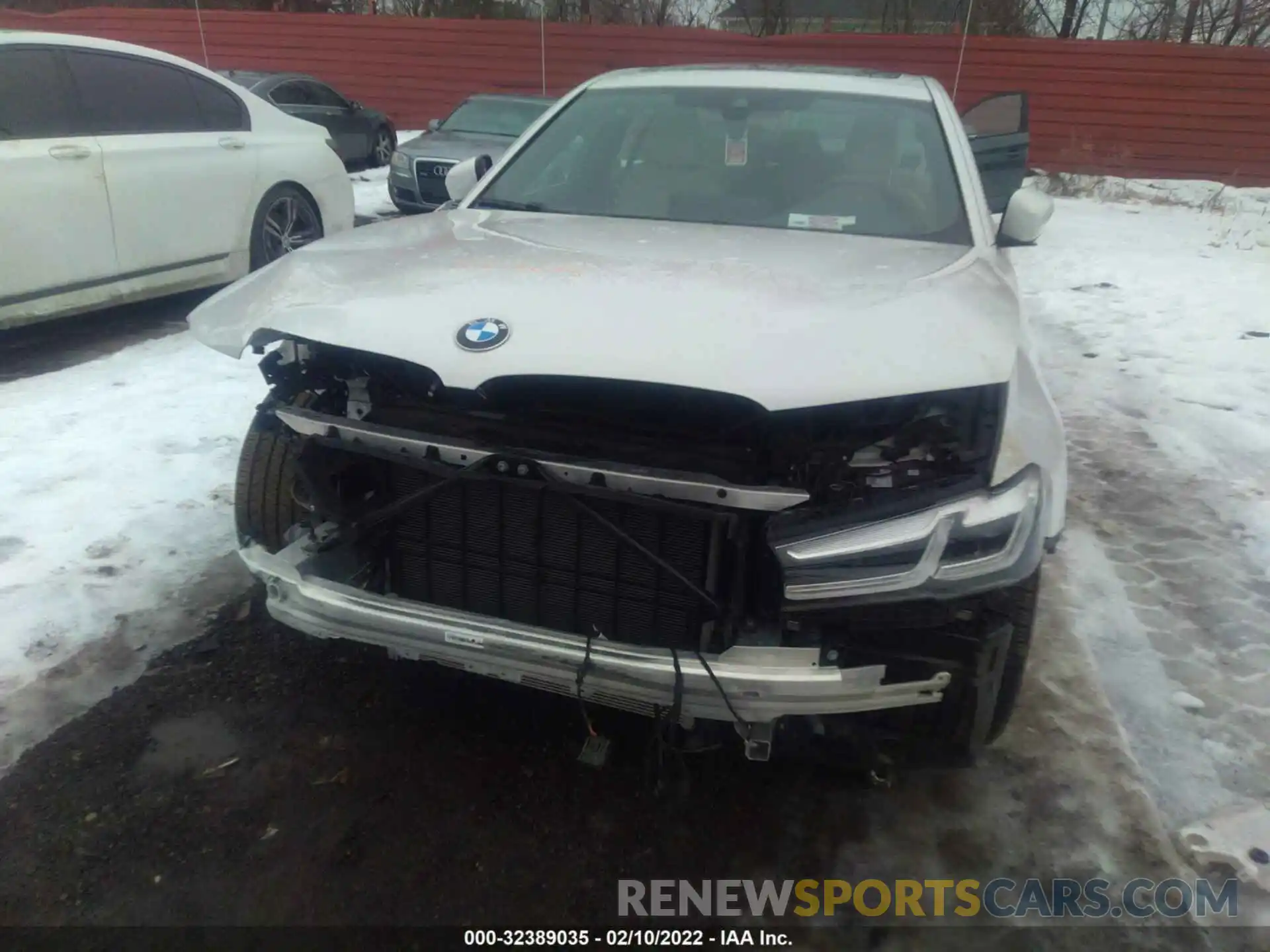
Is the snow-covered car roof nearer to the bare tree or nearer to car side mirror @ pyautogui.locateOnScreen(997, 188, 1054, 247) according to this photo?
car side mirror @ pyautogui.locateOnScreen(997, 188, 1054, 247)

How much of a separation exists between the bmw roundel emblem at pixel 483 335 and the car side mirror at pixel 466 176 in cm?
179

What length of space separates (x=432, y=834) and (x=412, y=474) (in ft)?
2.88

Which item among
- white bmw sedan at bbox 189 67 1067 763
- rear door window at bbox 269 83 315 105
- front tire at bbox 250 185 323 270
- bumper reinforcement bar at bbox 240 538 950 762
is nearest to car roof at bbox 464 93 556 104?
rear door window at bbox 269 83 315 105

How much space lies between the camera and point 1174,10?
2095cm

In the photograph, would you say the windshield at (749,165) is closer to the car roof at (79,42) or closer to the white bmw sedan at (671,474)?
the white bmw sedan at (671,474)

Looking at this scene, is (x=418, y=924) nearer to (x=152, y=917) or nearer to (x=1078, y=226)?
(x=152, y=917)

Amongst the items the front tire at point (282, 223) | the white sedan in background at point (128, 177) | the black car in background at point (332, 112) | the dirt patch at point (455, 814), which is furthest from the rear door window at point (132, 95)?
the black car in background at point (332, 112)

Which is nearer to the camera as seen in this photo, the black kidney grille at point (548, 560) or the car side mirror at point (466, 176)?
the black kidney grille at point (548, 560)

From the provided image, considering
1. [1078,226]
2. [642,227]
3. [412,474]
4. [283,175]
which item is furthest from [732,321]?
[1078,226]

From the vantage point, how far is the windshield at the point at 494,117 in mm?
10719

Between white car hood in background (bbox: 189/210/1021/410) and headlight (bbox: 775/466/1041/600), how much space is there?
0.25m

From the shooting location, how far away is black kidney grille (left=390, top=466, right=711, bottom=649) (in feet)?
6.77

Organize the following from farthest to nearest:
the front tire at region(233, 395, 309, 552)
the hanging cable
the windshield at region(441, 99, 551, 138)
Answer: the hanging cable → the windshield at region(441, 99, 551, 138) → the front tire at region(233, 395, 309, 552)

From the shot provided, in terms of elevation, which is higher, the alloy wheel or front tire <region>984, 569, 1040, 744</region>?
front tire <region>984, 569, 1040, 744</region>
